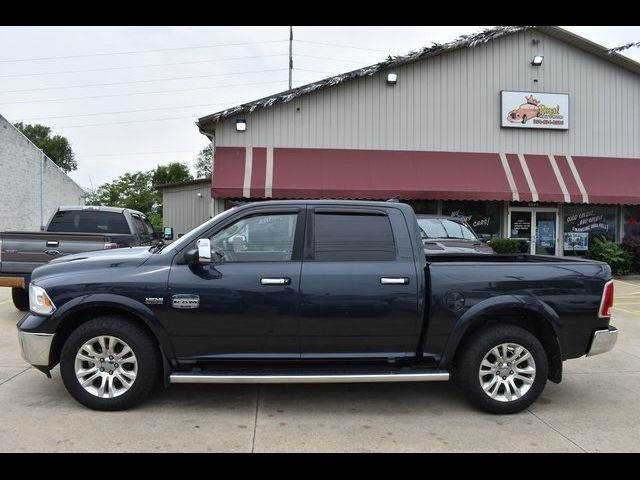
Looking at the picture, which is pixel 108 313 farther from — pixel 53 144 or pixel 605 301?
pixel 53 144

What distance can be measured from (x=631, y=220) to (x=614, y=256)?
8.14 feet

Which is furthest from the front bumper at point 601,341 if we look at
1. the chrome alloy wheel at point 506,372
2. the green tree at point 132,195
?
the green tree at point 132,195

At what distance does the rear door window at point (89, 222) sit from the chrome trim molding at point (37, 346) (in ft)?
18.2

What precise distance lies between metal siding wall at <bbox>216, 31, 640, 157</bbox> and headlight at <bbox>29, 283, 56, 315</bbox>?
12.0 metres

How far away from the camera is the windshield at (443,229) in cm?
1038

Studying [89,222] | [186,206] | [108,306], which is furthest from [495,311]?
[186,206]

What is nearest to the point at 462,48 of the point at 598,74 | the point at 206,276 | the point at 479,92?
the point at 479,92

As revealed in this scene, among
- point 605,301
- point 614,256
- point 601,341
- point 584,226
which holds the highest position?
point 584,226

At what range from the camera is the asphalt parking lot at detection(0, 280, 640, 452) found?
380 cm

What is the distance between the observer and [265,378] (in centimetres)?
420

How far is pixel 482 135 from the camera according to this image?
16656 mm

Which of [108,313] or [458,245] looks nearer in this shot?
[108,313]

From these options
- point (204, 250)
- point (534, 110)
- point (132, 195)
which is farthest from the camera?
point (132, 195)

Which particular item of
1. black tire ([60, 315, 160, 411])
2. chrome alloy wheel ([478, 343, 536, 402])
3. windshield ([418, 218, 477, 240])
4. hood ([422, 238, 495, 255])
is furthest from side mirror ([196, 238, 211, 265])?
windshield ([418, 218, 477, 240])
